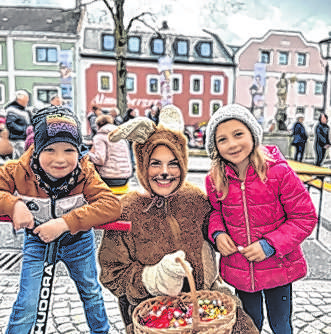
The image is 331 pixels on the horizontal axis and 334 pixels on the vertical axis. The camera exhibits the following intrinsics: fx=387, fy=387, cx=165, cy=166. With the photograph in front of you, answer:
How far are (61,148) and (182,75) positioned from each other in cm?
2357

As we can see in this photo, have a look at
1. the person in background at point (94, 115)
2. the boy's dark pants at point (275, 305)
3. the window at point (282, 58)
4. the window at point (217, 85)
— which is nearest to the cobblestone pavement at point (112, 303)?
the boy's dark pants at point (275, 305)

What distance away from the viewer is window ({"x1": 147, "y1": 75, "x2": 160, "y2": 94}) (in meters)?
23.9

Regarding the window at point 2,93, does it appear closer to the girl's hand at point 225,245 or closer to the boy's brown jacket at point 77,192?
the boy's brown jacket at point 77,192

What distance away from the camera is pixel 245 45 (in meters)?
25.8

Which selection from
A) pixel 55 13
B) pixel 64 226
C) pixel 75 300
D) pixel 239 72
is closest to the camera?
pixel 64 226

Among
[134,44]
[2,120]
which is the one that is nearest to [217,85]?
[134,44]

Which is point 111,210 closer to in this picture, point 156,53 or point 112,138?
point 112,138

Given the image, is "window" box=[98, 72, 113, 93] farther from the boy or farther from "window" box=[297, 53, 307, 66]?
the boy

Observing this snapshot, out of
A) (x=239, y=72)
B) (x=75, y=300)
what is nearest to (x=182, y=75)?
(x=239, y=72)

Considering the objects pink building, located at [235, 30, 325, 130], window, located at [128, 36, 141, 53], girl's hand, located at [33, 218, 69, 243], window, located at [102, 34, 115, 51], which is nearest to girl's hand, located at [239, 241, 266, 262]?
girl's hand, located at [33, 218, 69, 243]

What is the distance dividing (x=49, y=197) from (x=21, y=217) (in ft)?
0.51

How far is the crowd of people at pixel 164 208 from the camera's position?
1.71m

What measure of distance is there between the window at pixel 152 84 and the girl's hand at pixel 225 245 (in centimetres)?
2280

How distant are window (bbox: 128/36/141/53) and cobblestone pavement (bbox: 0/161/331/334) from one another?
21318mm
